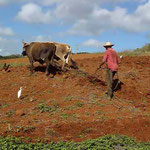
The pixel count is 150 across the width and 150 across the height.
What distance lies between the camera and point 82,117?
832 cm

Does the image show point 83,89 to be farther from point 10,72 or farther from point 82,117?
point 10,72

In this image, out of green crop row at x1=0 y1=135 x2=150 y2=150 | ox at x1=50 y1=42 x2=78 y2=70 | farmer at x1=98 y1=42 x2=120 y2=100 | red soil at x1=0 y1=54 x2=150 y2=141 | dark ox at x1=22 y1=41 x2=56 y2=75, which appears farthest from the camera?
ox at x1=50 y1=42 x2=78 y2=70

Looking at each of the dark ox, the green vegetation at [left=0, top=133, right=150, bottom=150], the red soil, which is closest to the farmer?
the red soil

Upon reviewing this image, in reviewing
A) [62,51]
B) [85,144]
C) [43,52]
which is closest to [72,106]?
[85,144]

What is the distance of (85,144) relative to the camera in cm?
603

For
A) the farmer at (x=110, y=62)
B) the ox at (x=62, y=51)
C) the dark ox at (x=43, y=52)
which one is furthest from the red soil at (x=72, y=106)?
the ox at (x=62, y=51)

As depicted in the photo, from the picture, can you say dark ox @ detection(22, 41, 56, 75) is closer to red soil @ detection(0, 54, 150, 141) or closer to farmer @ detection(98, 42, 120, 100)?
red soil @ detection(0, 54, 150, 141)

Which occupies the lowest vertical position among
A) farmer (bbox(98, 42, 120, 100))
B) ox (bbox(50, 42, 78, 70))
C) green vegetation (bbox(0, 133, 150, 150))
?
green vegetation (bbox(0, 133, 150, 150))

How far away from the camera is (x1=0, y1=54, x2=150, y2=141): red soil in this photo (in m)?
7.29

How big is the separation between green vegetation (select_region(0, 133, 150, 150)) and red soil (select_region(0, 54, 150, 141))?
479mm

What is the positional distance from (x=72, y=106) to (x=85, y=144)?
122 inches

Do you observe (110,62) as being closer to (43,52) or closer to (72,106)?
(72,106)

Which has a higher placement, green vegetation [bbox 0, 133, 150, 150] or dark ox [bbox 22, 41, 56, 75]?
dark ox [bbox 22, 41, 56, 75]

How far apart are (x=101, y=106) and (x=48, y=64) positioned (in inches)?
141
